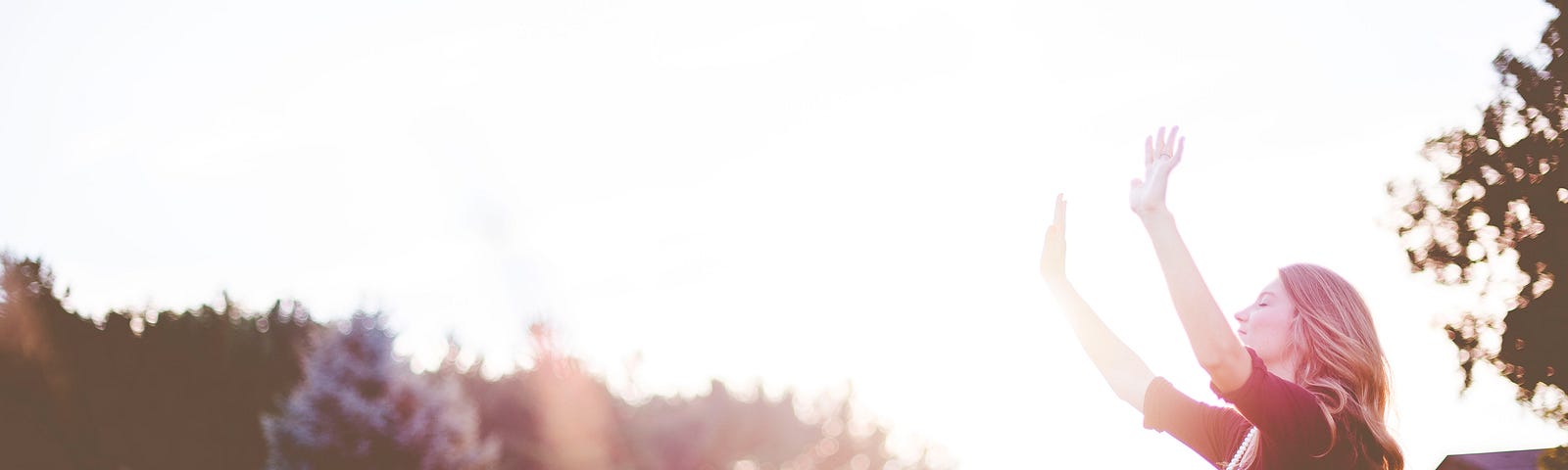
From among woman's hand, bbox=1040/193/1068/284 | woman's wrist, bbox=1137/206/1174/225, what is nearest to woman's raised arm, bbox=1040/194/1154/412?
woman's hand, bbox=1040/193/1068/284

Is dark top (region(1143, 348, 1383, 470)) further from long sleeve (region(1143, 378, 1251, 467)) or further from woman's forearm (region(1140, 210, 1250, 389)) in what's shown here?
long sleeve (region(1143, 378, 1251, 467))

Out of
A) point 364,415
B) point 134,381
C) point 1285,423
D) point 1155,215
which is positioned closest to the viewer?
point 1285,423

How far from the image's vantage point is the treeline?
71.8 feet

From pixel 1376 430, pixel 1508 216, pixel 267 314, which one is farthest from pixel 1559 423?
pixel 267 314

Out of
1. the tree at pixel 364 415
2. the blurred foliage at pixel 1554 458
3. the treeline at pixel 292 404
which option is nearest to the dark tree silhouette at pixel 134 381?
the treeline at pixel 292 404

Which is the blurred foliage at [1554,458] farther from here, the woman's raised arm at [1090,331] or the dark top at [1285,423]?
the dark top at [1285,423]

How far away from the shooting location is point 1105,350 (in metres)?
3.84

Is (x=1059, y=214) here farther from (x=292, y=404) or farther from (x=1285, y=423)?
(x=292, y=404)

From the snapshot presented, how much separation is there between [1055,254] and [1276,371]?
93cm

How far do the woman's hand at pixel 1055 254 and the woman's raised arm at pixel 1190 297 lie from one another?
96 cm

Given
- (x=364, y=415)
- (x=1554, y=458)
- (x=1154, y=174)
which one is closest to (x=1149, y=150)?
(x=1154, y=174)

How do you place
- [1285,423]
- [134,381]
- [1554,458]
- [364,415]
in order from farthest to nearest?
[134,381] → [1554,458] → [364,415] → [1285,423]

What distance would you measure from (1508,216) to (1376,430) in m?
26.0

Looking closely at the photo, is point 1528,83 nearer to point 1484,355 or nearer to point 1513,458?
point 1484,355
